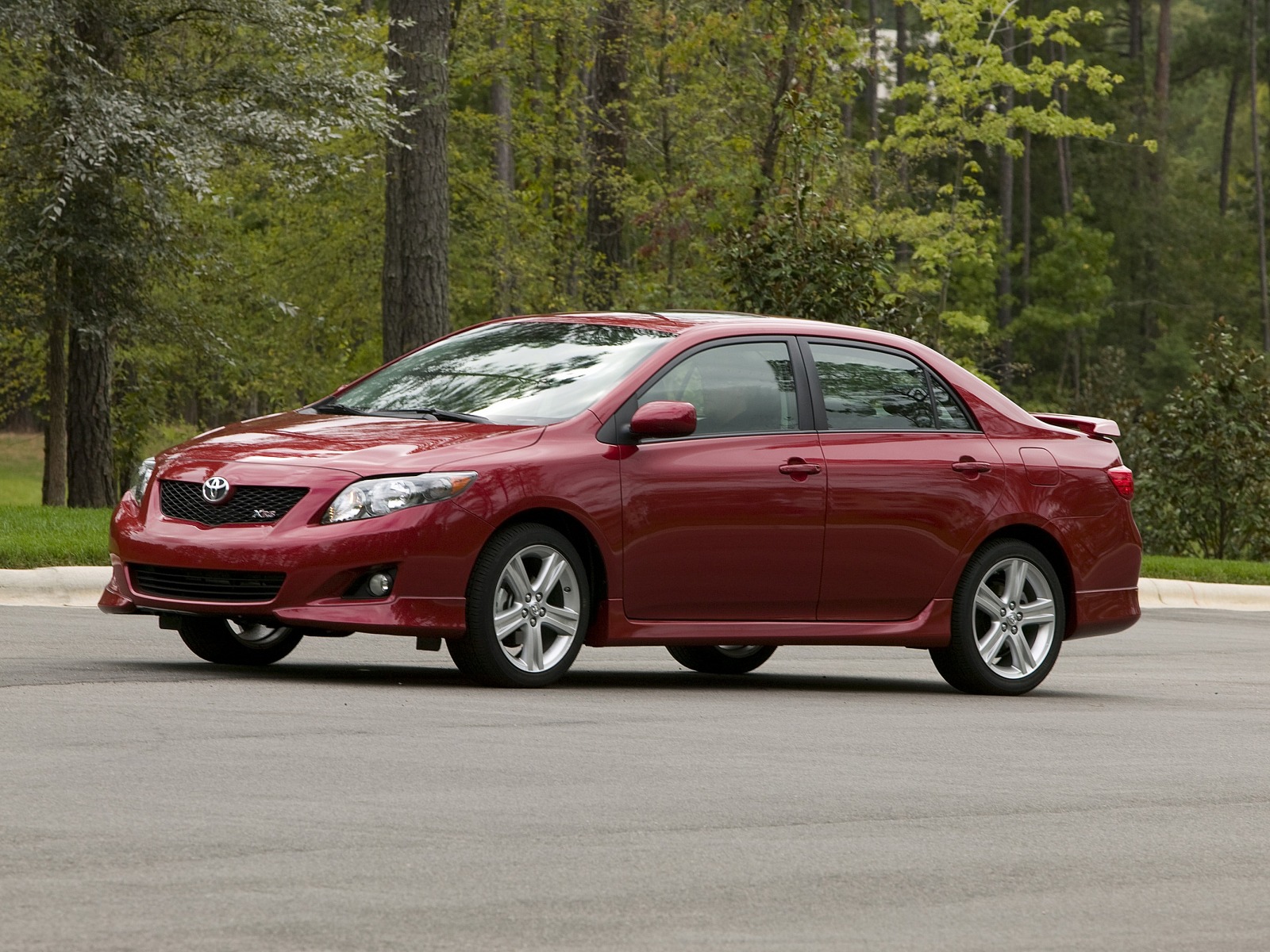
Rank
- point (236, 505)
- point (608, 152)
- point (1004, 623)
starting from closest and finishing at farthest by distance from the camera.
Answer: point (236, 505)
point (1004, 623)
point (608, 152)

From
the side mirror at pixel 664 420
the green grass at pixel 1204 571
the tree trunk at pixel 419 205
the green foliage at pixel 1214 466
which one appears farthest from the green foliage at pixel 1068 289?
the side mirror at pixel 664 420

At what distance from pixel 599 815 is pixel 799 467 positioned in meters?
3.98

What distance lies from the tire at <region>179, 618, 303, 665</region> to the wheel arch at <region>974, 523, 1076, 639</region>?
362cm

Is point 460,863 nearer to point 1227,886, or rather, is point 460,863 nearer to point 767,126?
point 1227,886

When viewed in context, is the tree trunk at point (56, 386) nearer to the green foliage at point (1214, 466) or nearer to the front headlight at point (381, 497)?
the green foliage at point (1214, 466)

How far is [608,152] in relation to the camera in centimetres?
3419

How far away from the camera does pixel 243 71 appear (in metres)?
23.7

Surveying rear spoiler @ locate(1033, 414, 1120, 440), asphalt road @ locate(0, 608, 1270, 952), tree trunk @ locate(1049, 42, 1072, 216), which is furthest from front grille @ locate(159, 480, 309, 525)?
tree trunk @ locate(1049, 42, 1072, 216)

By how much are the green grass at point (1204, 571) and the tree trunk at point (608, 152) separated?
1267 centimetres

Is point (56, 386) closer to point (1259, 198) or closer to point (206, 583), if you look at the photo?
point (206, 583)

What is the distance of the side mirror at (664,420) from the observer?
31.1 ft

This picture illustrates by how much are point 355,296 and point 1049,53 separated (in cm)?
4596

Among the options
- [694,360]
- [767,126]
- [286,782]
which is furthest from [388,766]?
[767,126]

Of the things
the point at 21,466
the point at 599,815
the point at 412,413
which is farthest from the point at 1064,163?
the point at 599,815
